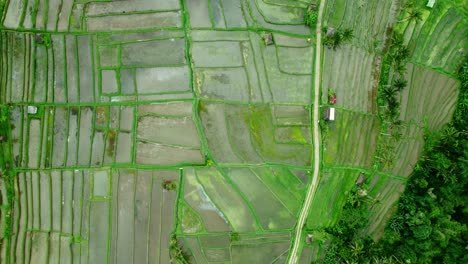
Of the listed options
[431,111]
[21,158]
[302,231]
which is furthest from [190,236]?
[431,111]

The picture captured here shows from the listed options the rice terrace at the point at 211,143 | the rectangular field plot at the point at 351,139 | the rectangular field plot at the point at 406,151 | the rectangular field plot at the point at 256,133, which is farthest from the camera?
the rectangular field plot at the point at 406,151

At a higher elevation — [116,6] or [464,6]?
[464,6]

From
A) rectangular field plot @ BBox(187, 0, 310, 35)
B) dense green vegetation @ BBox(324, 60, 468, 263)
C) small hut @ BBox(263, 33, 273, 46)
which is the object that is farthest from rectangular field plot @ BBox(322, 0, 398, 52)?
dense green vegetation @ BBox(324, 60, 468, 263)

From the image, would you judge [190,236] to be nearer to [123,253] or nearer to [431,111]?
[123,253]

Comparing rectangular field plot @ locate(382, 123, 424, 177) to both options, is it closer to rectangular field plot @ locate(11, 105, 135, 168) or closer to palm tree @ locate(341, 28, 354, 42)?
palm tree @ locate(341, 28, 354, 42)

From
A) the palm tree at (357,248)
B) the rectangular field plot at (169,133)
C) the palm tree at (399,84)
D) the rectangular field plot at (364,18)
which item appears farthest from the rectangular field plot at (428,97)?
the rectangular field plot at (169,133)

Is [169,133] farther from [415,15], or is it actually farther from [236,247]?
[415,15]

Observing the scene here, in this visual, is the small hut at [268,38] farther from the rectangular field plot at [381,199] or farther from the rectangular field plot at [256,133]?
the rectangular field plot at [381,199]
